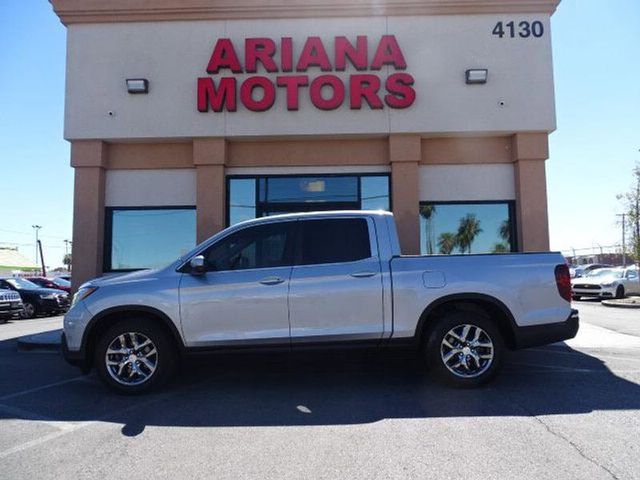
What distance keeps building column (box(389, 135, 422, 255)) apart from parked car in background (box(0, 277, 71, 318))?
13.4m

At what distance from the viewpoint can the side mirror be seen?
5.64m

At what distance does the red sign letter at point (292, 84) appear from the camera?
10367 mm

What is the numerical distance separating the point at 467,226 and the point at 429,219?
2.72 ft

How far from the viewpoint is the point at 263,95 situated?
10.5 m

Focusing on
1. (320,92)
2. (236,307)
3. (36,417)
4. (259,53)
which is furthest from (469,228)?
(36,417)

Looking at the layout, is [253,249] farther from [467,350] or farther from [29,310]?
[29,310]

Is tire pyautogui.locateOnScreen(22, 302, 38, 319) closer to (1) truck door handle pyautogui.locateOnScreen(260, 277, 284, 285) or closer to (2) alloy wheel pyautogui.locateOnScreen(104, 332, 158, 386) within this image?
(2) alloy wheel pyautogui.locateOnScreen(104, 332, 158, 386)

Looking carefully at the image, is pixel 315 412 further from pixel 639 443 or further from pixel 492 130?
pixel 492 130

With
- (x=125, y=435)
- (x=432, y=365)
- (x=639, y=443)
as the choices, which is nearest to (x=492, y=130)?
(x=432, y=365)

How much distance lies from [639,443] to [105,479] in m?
4.21

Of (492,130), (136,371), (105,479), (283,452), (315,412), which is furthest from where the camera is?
(492,130)

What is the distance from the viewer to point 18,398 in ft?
19.2

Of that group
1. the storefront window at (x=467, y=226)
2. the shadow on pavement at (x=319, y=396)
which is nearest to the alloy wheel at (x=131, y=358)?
the shadow on pavement at (x=319, y=396)

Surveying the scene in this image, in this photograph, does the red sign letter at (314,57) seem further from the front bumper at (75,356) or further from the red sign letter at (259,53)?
the front bumper at (75,356)
